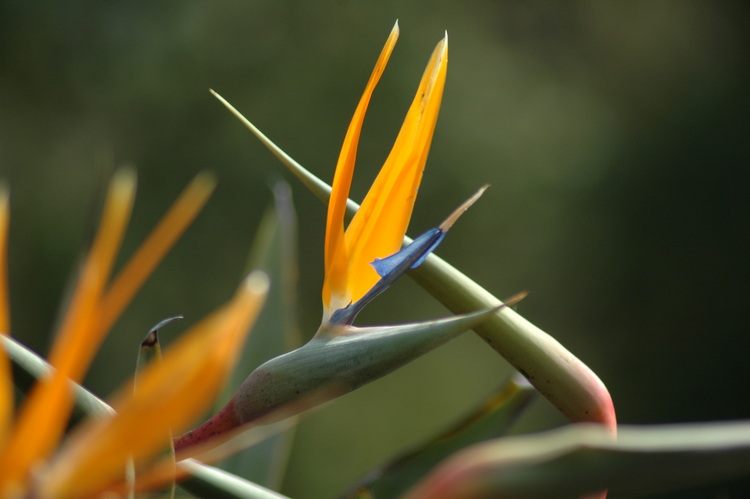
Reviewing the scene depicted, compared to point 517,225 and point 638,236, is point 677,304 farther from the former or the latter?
point 517,225

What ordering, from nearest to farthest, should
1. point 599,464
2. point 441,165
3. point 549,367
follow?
1. point 599,464
2. point 549,367
3. point 441,165

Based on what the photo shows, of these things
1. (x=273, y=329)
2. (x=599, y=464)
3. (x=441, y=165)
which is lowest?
(x=599, y=464)

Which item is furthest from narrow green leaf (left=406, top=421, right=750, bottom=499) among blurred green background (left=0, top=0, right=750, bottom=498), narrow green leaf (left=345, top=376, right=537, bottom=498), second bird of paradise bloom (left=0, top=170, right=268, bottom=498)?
blurred green background (left=0, top=0, right=750, bottom=498)

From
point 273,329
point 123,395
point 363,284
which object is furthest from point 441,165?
point 123,395

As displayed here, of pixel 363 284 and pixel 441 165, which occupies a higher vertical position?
pixel 441 165

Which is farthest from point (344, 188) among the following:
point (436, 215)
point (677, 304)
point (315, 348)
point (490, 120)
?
point (677, 304)

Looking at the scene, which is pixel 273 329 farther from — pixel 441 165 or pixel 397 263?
pixel 441 165

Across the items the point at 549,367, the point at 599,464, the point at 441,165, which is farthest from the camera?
the point at 441,165
